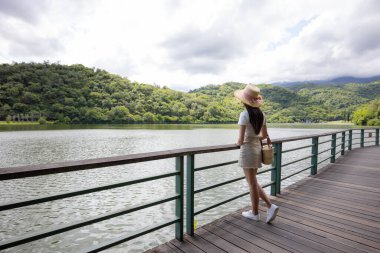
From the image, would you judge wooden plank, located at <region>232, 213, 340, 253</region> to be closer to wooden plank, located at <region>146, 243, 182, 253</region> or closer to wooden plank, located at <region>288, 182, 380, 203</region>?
wooden plank, located at <region>146, 243, 182, 253</region>

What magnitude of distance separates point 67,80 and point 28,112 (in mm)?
21157

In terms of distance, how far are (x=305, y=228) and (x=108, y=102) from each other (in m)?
91.4

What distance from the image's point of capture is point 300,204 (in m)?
3.76

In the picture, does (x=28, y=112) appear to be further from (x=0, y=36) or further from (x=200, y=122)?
(x=0, y=36)

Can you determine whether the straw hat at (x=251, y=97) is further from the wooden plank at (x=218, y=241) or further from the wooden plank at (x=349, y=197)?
the wooden plank at (x=349, y=197)

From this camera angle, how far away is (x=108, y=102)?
8806 cm

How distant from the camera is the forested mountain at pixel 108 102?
246ft

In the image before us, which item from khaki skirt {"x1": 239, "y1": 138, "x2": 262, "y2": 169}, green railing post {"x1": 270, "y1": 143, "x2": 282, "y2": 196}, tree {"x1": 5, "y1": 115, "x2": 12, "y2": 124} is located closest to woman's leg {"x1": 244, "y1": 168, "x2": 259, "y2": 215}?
khaki skirt {"x1": 239, "y1": 138, "x2": 262, "y2": 169}

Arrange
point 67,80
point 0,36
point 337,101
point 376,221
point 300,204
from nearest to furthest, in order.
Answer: point 376,221 < point 300,204 < point 67,80 < point 0,36 < point 337,101

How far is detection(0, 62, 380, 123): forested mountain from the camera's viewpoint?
246ft

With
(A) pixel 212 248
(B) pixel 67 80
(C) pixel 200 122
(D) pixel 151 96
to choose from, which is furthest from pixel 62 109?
(A) pixel 212 248

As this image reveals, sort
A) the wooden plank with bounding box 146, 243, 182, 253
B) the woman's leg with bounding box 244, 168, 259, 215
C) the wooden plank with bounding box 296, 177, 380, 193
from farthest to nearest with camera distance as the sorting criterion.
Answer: the wooden plank with bounding box 296, 177, 380, 193 → the woman's leg with bounding box 244, 168, 259, 215 → the wooden plank with bounding box 146, 243, 182, 253

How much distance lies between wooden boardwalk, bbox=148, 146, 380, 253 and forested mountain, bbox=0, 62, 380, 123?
53.7 metres

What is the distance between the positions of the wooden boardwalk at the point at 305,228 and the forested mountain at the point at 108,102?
5371 centimetres
